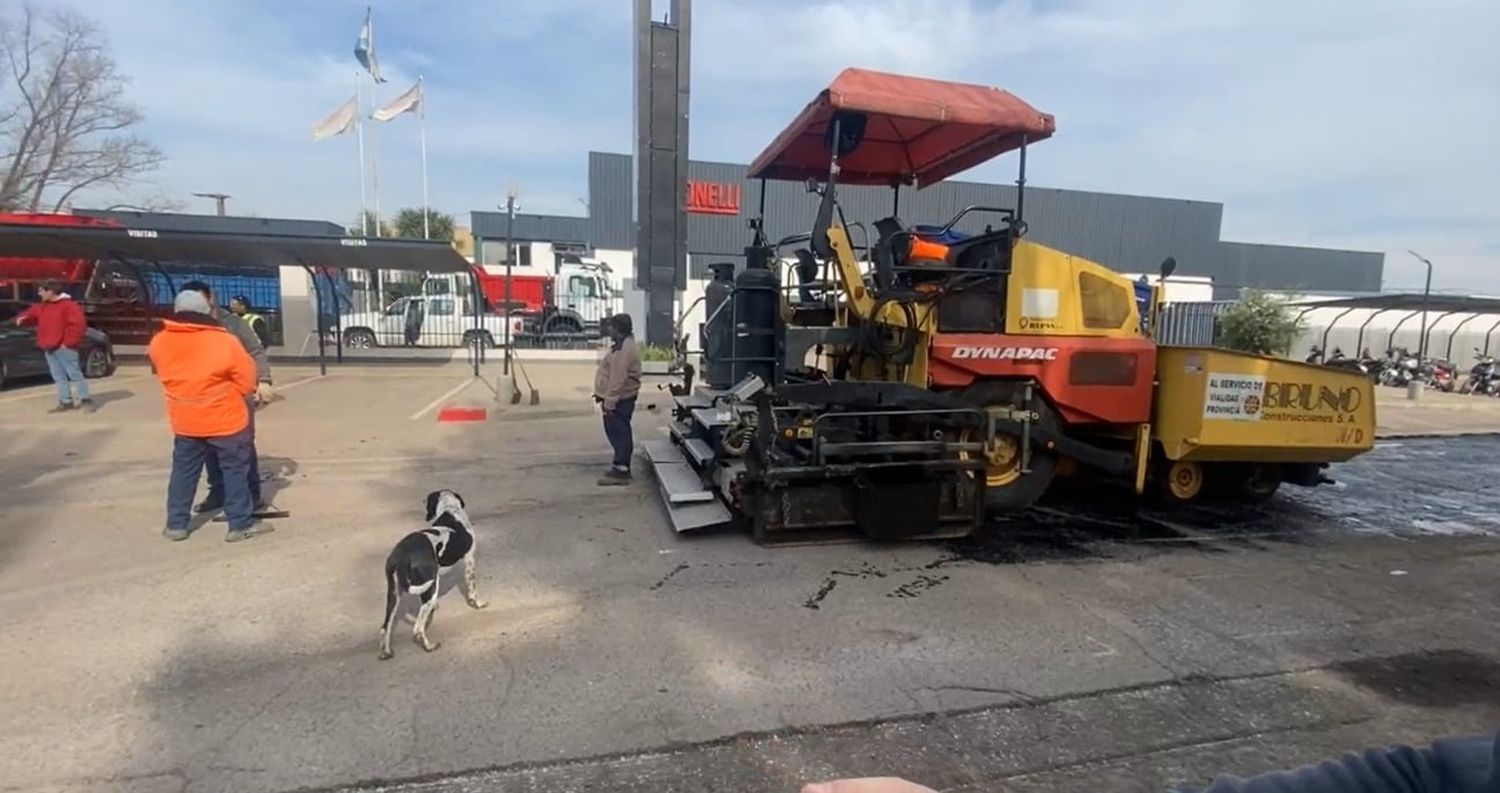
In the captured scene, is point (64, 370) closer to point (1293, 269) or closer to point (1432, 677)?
point (1432, 677)

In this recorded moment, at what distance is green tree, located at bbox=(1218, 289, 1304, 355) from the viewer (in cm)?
2219

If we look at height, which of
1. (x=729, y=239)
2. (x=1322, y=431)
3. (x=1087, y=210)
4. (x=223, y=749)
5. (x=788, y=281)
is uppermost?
(x=1087, y=210)

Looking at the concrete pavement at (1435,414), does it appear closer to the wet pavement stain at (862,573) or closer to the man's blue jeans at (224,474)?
the wet pavement stain at (862,573)

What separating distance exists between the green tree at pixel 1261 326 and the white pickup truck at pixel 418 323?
1992 cm

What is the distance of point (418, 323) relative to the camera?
74.4 ft

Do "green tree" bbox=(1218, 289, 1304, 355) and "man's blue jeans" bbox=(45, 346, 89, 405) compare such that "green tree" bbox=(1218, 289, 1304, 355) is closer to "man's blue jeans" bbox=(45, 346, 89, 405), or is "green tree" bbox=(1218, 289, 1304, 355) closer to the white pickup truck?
the white pickup truck

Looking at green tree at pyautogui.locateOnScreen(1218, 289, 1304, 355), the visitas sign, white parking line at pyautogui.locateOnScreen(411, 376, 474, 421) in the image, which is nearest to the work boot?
white parking line at pyautogui.locateOnScreen(411, 376, 474, 421)

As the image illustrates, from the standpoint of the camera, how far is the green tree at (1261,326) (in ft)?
72.8

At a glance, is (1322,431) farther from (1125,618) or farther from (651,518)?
(651,518)

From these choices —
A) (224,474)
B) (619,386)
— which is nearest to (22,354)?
(224,474)

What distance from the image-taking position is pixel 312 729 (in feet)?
10.9

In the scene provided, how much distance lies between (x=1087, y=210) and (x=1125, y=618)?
41263 millimetres

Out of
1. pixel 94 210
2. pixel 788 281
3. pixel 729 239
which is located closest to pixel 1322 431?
pixel 788 281

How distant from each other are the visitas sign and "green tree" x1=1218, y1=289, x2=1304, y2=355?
1915cm
